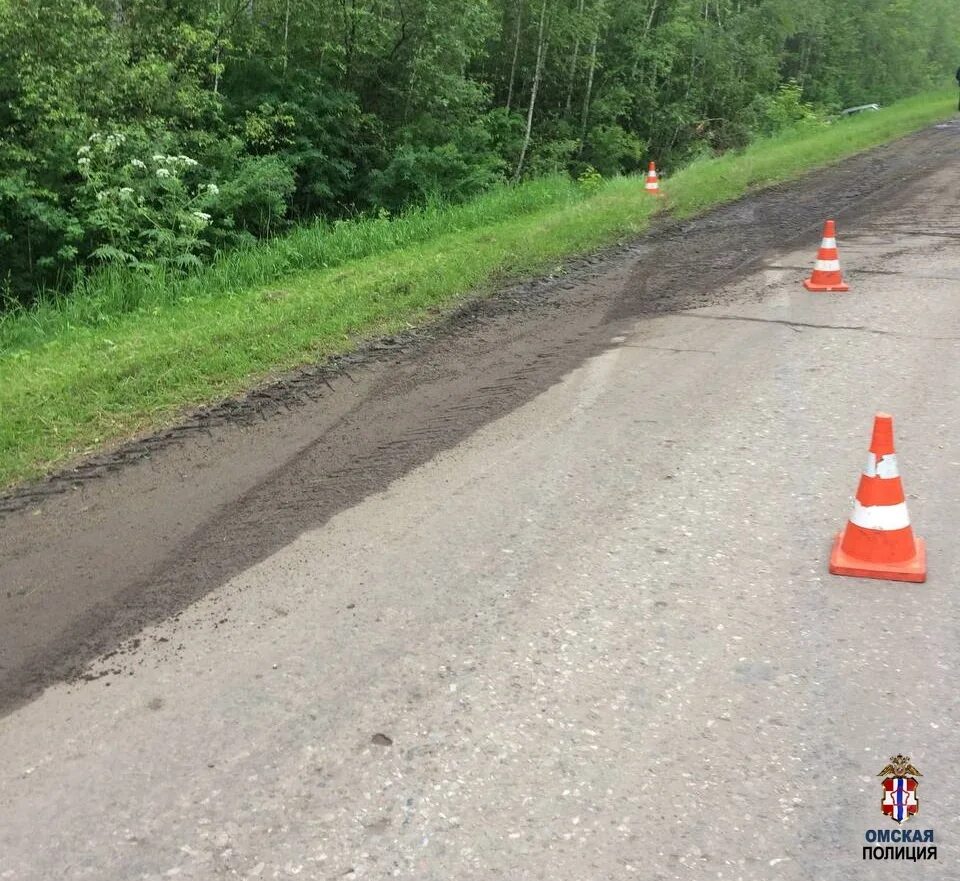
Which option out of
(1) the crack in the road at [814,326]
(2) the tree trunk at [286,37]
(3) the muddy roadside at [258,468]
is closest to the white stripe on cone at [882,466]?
(3) the muddy roadside at [258,468]

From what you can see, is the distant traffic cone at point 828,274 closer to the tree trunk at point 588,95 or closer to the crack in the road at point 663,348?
the crack in the road at point 663,348

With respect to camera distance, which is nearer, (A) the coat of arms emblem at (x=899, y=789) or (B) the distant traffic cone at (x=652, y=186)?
(A) the coat of arms emblem at (x=899, y=789)

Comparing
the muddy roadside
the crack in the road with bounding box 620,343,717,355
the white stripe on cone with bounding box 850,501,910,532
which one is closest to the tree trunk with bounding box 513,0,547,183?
the muddy roadside

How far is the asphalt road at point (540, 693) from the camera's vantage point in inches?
114

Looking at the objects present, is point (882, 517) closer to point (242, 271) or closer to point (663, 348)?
point (663, 348)

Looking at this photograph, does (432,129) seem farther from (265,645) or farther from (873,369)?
(265,645)

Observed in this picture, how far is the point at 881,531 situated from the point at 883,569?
17 centimetres

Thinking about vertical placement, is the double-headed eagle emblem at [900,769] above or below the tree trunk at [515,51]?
below

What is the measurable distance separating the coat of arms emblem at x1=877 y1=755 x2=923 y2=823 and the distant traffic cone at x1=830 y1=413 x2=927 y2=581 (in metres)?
1.27

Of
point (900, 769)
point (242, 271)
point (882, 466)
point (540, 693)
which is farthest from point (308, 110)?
point (900, 769)

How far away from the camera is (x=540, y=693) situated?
3539 mm

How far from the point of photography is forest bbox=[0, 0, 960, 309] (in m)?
11.5

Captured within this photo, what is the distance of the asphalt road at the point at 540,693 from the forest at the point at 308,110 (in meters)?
7.22

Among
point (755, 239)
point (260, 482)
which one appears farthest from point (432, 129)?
point (260, 482)
